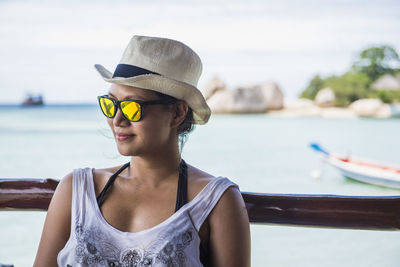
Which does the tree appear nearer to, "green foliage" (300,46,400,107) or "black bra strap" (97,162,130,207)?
"green foliage" (300,46,400,107)

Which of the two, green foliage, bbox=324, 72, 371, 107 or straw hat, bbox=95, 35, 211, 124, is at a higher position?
straw hat, bbox=95, 35, 211, 124

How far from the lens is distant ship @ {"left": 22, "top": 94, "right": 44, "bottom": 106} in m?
56.3

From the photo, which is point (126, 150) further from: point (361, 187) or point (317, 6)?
point (317, 6)

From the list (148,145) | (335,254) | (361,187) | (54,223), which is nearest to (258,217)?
(148,145)

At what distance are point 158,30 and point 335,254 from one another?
4263cm

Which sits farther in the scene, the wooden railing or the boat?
the boat

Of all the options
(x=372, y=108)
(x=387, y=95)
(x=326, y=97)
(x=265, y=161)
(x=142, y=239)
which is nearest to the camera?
(x=142, y=239)

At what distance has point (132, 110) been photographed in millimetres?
1393

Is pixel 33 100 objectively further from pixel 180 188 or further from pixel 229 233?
pixel 229 233

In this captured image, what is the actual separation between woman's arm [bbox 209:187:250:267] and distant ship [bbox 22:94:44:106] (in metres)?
57.8

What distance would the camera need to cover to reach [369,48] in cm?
4428

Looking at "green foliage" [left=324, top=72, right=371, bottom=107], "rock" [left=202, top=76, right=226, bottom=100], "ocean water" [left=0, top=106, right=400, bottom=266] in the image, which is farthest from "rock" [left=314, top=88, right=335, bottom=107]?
"rock" [left=202, top=76, right=226, bottom=100]

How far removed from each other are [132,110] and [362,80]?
1644 inches

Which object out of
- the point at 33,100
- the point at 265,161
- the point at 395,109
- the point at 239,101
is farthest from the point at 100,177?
the point at 33,100
